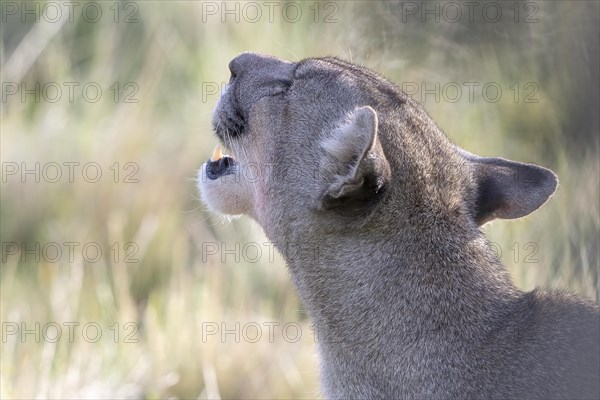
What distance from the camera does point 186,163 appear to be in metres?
8.82

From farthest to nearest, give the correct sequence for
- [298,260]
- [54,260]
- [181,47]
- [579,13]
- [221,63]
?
[181,47] → [221,63] → [54,260] → [579,13] → [298,260]

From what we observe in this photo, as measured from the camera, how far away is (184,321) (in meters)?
6.21

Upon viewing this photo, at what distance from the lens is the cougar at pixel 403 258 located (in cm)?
380

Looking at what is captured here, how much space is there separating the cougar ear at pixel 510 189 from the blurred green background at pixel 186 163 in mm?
389

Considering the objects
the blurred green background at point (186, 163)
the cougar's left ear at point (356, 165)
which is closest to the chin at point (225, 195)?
the cougar's left ear at point (356, 165)

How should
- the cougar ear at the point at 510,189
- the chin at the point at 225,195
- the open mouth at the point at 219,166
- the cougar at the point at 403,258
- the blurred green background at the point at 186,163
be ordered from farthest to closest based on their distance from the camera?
the blurred green background at the point at 186,163
the open mouth at the point at 219,166
the chin at the point at 225,195
the cougar ear at the point at 510,189
the cougar at the point at 403,258

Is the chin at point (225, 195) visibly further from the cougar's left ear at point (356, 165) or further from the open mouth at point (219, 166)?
the cougar's left ear at point (356, 165)

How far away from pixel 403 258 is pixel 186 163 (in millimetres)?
5137

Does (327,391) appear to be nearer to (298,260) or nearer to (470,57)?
(298,260)

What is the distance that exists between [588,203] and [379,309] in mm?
1524

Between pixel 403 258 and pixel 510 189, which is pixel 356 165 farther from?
pixel 510 189

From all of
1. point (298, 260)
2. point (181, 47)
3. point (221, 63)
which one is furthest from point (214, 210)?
point (181, 47)

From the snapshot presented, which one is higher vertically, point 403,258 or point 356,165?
point 356,165

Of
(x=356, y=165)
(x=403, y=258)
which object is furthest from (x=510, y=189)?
(x=356, y=165)
